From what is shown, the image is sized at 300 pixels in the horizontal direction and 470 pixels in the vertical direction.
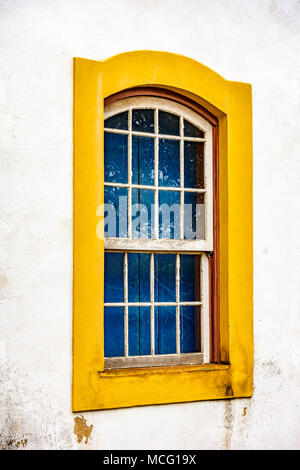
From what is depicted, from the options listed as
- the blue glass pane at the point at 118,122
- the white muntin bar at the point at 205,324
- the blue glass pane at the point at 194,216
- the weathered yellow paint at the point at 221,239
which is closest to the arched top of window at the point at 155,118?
the blue glass pane at the point at 118,122

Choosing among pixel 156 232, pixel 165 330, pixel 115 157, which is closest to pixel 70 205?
pixel 115 157

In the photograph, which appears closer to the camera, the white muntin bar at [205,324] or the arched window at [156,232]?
the arched window at [156,232]

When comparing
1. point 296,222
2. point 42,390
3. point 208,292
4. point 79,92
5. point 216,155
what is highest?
point 79,92

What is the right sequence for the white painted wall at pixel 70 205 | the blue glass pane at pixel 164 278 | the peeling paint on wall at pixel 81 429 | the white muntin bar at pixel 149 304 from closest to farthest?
the white painted wall at pixel 70 205
the peeling paint on wall at pixel 81 429
the white muntin bar at pixel 149 304
the blue glass pane at pixel 164 278

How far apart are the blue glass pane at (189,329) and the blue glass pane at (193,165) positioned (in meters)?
0.96

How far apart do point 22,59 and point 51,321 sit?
1.74 m

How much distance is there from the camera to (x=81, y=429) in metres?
4.01

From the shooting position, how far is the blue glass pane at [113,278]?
4.34 m

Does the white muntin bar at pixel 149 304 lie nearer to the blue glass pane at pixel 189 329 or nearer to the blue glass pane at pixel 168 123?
the blue glass pane at pixel 189 329

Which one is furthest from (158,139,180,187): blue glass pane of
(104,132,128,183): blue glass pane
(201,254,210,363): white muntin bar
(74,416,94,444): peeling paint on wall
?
(74,416,94,444): peeling paint on wall

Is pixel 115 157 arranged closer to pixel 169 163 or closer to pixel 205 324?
pixel 169 163
